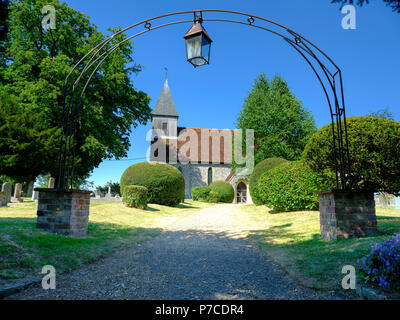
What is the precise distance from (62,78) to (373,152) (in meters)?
16.7

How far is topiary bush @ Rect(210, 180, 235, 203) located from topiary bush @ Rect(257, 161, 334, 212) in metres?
15.8

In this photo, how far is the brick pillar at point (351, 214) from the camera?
519 centimetres

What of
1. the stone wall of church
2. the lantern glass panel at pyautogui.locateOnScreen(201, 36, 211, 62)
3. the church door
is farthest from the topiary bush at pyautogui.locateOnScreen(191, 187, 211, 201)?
the lantern glass panel at pyautogui.locateOnScreen(201, 36, 211, 62)

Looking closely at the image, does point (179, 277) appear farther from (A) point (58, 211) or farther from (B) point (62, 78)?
(B) point (62, 78)

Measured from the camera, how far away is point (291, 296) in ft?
9.63

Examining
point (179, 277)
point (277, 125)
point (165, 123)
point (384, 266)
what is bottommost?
point (179, 277)

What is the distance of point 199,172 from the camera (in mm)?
36469

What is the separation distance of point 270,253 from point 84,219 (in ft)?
15.5

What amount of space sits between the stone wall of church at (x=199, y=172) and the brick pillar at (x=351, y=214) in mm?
30598

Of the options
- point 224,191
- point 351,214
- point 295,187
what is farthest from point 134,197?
point 224,191

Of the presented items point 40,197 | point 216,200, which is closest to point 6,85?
point 40,197

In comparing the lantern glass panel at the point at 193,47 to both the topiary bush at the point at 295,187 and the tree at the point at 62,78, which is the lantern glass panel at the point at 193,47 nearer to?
the topiary bush at the point at 295,187

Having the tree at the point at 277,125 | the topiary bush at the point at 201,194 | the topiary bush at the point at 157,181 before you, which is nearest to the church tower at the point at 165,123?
the topiary bush at the point at 201,194
